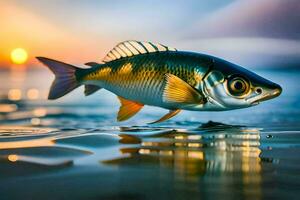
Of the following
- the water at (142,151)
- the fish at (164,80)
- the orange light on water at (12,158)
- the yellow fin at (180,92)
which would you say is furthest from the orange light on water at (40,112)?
the orange light on water at (12,158)

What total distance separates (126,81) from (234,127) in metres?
0.51

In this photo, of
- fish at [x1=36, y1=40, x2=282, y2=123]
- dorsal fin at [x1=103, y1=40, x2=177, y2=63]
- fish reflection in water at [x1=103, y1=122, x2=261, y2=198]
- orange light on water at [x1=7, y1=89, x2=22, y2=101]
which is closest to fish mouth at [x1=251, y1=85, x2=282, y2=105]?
fish at [x1=36, y1=40, x2=282, y2=123]

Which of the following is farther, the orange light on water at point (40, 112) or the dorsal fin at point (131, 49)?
the orange light on water at point (40, 112)

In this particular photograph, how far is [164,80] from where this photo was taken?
155cm

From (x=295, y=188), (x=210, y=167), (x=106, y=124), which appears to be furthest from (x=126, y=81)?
(x=295, y=188)

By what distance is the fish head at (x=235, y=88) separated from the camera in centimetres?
152

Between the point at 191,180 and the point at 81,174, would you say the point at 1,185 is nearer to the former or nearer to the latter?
the point at 81,174

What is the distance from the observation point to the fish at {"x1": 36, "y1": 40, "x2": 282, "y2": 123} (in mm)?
1521

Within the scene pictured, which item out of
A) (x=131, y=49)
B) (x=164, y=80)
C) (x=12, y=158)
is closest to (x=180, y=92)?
(x=164, y=80)

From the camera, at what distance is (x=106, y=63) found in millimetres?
1687

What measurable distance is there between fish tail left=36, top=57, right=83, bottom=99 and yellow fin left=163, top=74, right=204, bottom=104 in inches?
16.0

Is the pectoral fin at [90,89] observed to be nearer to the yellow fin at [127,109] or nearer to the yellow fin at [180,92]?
the yellow fin at [127,109]

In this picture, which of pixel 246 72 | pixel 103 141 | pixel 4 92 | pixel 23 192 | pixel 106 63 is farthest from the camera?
pixel 4 92

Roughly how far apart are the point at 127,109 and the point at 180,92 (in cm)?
29
